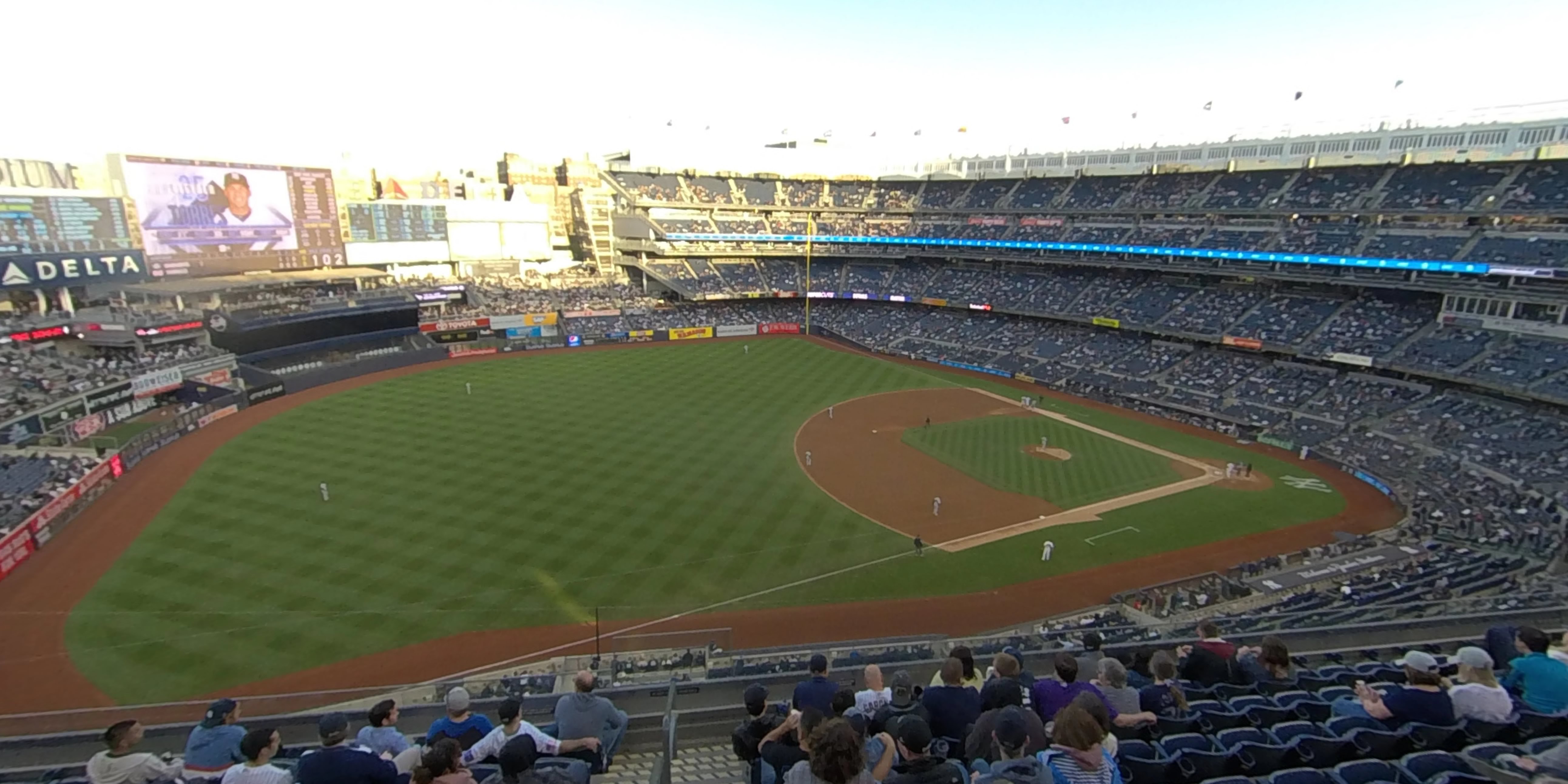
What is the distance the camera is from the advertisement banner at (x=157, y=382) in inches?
1539

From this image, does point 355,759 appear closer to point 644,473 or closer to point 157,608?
point 157,608

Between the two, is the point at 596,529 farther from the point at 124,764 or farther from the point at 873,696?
the point at 873,696

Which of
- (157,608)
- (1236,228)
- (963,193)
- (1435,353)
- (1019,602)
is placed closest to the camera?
(157,608)

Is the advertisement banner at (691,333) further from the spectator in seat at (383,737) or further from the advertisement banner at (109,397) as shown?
the spectator in seat at (383,737)

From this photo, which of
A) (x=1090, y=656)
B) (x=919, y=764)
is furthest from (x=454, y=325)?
(x=919, y=764)

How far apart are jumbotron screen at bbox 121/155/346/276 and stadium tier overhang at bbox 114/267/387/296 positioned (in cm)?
86

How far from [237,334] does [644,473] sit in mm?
35083

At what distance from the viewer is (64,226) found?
42031 mm

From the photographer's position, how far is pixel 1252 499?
3183 cm

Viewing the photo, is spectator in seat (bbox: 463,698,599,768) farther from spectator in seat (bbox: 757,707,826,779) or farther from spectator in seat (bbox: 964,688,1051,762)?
spectator in seat (bbox: 964,688,1051,762)

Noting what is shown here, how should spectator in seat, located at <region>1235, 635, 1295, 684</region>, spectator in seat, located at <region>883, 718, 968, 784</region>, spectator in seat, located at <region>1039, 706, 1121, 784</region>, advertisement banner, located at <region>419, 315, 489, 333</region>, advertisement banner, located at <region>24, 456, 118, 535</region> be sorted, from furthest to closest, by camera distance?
advertisement banner, located at <region>419, 315, 489, 333</region>, advertisement banner, located at <region>24, 456, 118, 535</region>, spectator in seat, located at <region>1235, 635, 1295, 684</region>, spectator in seat, located at <region>883, 718, 968, 784</region>, spectator in seat, located at <region>1039, 706, 1121, 784</region>

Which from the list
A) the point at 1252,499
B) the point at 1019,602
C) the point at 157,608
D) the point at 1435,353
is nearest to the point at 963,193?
the point at 1435,353

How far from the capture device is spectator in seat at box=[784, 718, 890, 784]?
14.4 feet

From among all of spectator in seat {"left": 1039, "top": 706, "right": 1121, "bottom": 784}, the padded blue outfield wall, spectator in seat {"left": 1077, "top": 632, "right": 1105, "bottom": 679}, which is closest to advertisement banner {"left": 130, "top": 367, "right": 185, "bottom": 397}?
the padded blue outfield wall
